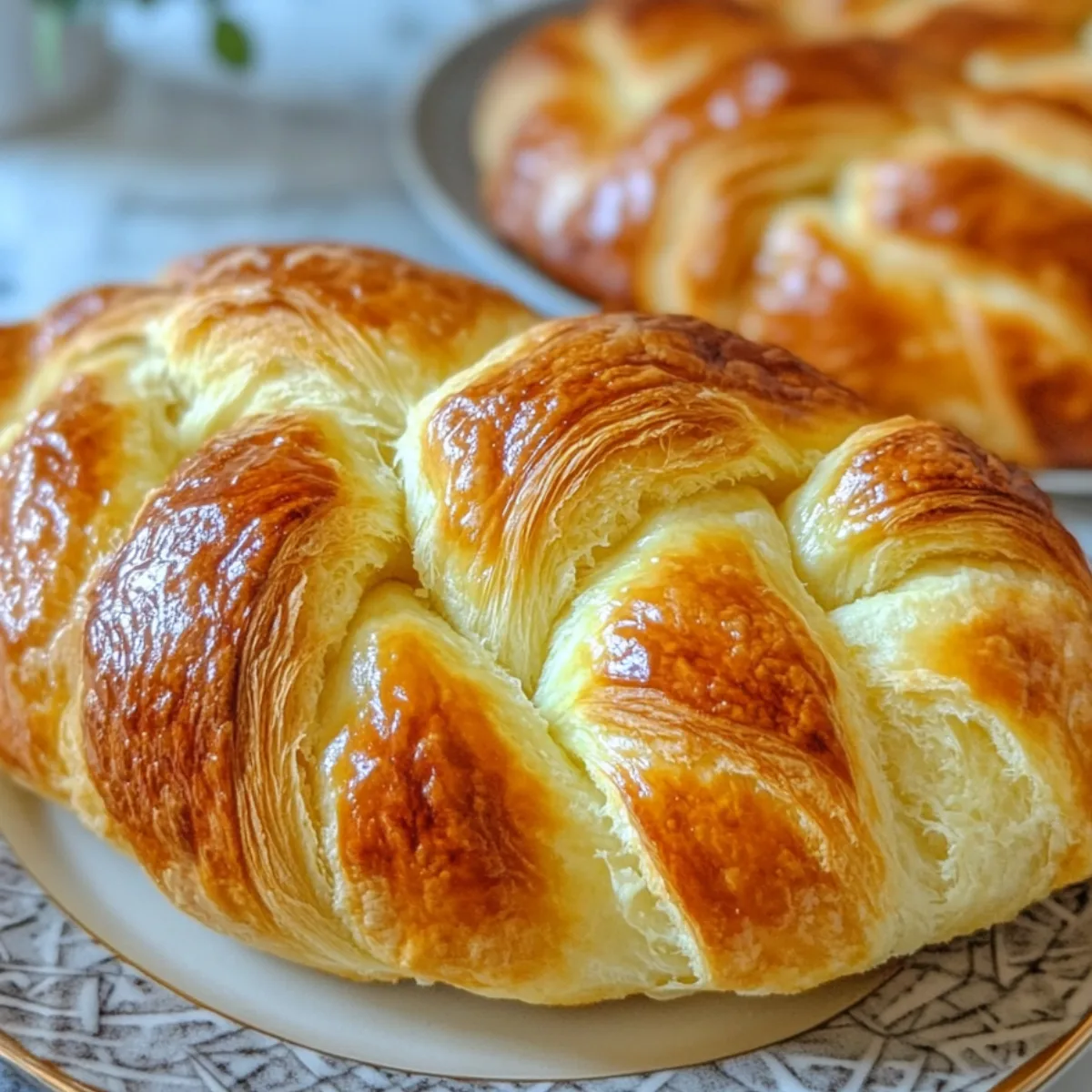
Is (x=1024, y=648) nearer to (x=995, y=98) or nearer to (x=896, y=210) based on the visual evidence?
(x=896, y=210)

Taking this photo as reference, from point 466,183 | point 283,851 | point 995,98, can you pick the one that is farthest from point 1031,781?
point 466,183

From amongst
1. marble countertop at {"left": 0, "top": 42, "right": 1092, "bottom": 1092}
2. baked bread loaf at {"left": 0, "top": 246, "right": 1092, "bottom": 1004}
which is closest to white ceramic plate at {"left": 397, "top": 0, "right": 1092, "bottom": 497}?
marble countertop at {"left": 0, "top": 42, "right": 1092, "bottom": 1092}

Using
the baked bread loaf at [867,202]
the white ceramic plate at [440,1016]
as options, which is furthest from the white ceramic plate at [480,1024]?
the baked bread loaf at [867,202]

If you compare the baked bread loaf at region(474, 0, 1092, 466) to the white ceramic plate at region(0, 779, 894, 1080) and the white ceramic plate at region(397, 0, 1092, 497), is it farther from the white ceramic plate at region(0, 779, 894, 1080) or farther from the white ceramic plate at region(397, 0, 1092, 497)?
the white ceramic plate at region(0, 779, 894, 1080)

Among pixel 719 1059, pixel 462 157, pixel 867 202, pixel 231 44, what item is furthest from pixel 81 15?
pixel 719 1059

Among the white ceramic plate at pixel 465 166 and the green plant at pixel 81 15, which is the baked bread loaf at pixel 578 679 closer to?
the white ceramic plate at pixel 465 166

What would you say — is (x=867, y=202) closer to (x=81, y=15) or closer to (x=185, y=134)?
(x=185, y=134)
